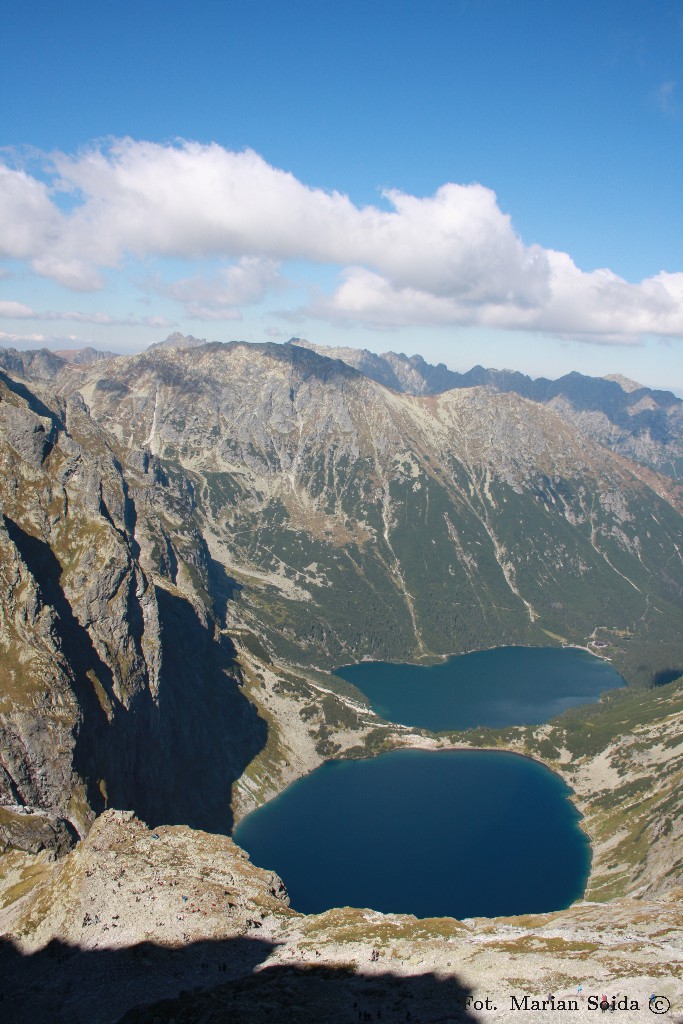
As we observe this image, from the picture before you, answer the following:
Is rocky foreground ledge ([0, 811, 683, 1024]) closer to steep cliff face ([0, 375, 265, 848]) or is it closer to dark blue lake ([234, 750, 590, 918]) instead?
steep cliff face ([0, 375, 265, 848])

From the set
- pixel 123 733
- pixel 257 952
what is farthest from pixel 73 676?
pixel 257 952

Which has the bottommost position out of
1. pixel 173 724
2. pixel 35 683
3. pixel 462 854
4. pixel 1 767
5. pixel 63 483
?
pixel 462 854

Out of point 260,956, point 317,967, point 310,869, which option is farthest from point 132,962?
point 310,869

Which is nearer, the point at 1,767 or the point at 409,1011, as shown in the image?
the point at 409,1011

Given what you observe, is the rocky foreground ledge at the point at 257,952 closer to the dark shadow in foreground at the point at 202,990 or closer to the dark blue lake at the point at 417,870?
the dark shadow in foreground at the point at 202,990

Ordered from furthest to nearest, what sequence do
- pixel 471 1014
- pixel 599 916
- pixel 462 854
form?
pixel 462 854 < pixel 599 916 < pixel 471 1014

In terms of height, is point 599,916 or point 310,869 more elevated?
point 599,916

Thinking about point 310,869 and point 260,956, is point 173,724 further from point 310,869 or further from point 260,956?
point 260,956
